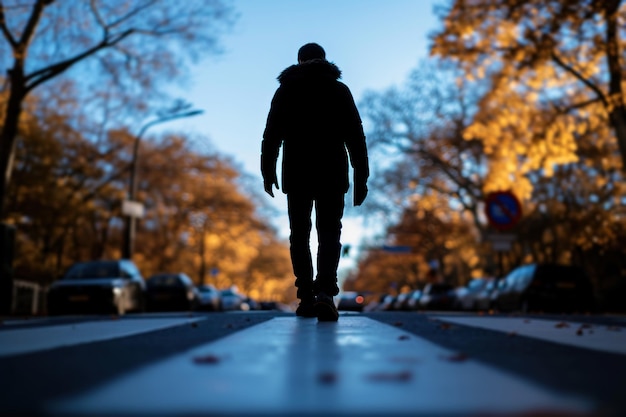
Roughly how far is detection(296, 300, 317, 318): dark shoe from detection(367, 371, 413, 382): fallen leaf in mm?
4533

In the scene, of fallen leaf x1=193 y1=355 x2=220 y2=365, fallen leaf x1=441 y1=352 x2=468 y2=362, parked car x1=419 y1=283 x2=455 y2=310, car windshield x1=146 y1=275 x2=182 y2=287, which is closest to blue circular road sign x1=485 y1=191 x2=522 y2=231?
car windshield x1=146 y1=275 x2=182 y2=287

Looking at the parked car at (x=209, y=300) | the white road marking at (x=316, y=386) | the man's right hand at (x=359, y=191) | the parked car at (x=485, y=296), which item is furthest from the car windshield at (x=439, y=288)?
the white road marking at (x=316, y=386)

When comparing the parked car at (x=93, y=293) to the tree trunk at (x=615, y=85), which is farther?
the parked car at (x=93, y=293)

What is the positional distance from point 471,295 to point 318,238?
27169mm

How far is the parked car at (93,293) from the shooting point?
19766 mm

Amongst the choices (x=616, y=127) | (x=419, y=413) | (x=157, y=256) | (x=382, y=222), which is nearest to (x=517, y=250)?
(x=382, y=222)

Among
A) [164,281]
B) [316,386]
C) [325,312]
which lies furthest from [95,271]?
[316,386]

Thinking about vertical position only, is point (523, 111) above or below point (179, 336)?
above

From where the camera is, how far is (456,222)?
54188mm

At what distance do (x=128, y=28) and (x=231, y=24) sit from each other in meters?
2.99

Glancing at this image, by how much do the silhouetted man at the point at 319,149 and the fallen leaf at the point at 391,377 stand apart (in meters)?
3.89

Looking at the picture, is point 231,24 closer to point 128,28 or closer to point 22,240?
point 128,28

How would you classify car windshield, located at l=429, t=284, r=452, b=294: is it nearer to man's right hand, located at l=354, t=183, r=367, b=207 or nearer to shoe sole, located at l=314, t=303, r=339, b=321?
man's right hand, located at l=354, t=183, r=367, b=207

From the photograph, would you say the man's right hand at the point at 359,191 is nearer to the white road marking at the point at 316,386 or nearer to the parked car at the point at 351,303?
the white road marking at the point at 316,386
